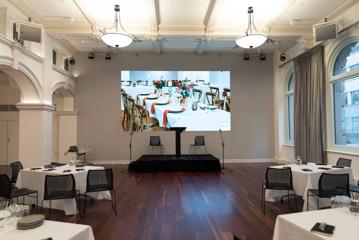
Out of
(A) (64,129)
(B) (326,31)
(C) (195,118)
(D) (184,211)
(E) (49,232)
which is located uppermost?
(B) (326,31)

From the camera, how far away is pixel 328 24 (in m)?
6.29

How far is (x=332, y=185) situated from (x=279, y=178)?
833 millimetres

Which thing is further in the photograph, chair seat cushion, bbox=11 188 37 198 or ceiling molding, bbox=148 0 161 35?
ceiling molding, bbox=148 0 161 35

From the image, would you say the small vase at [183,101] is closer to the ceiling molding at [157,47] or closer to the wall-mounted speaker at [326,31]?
the ceiling molding at [157,47]

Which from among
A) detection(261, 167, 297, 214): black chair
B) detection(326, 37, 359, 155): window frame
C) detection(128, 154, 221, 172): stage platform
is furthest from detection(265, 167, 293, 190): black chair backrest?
detection(128, 154, 221, 172): stage platform

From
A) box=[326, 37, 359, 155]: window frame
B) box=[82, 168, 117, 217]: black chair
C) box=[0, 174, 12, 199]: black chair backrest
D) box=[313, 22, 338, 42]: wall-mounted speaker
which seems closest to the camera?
box=[0, 174, 12, 199]: black chair backrest

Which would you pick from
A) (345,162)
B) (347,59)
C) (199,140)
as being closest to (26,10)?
(199,140)

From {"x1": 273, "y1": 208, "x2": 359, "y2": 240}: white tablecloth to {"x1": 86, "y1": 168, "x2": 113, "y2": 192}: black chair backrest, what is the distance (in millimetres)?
2888

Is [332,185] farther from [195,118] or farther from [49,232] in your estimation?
[195,118]

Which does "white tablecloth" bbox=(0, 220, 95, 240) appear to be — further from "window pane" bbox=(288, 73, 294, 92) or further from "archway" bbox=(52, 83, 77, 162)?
"window pane" bbox=(288, 73, 294, 92)

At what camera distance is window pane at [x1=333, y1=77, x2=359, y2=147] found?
6.35m

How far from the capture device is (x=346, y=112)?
6.66m

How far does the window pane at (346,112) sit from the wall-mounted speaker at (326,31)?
125 centimetres

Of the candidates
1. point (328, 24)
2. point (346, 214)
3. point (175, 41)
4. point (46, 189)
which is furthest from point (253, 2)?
point (46, 189)
